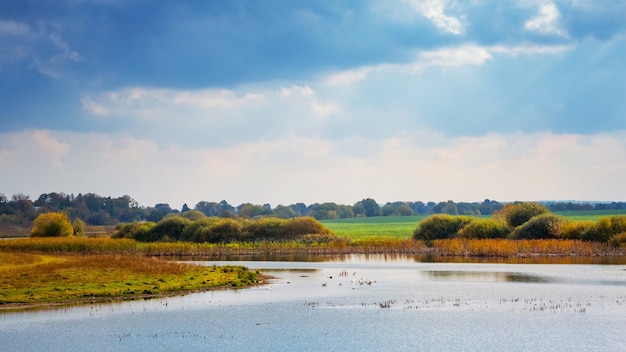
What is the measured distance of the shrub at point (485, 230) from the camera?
310ft

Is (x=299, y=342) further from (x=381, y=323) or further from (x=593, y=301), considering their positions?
(x=593, y=301)

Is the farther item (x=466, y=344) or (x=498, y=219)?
(x=498, y=219)

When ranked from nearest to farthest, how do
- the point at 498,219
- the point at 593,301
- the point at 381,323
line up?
the point at 381,323 < the point at 593,301 < the point at 498,219

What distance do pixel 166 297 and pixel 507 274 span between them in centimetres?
2573

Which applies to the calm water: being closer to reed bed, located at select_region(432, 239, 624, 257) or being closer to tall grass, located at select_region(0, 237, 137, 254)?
reed bed, located at select_region(432, 239, 624, 257)

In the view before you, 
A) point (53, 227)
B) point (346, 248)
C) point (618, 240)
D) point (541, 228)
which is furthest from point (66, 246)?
point (618, 240)

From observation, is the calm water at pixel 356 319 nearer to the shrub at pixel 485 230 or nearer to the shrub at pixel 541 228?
the shrub at pixel 541 228

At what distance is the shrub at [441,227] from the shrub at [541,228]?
939 cm

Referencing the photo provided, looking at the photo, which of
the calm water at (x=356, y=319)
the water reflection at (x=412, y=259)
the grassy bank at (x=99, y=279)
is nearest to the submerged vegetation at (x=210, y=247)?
the grassy bank at (x=99, y=279)

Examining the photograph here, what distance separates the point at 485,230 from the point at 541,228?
6.98 m

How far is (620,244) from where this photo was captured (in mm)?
79250

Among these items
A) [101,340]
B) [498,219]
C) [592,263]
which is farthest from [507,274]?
[498,219]

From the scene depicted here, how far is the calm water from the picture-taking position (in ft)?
97.9

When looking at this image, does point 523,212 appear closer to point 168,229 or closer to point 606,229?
point 606,229
